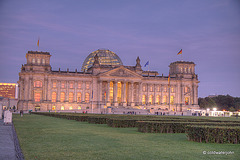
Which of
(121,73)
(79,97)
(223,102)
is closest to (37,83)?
(79,97)

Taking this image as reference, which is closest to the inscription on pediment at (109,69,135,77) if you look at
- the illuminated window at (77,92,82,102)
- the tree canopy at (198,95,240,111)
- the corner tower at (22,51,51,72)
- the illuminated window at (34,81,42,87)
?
the illuminated window at (77,92,82,102)

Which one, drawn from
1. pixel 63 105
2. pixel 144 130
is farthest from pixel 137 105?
pixel 144 130

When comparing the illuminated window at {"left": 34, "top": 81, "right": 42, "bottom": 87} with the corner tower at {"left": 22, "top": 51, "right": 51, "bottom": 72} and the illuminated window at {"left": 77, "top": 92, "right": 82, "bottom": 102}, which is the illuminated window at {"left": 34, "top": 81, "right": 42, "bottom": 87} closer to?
the corner tower at {"left": 22, "top": 51, "right": 51, "bottom": 72}

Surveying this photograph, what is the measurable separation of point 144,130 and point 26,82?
8766 cm

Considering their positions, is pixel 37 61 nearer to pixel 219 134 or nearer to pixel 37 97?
pixel 37 97

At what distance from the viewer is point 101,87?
11381 centimetres

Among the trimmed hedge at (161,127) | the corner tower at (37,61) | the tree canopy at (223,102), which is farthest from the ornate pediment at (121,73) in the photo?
the trimmed hedge at (161,127)

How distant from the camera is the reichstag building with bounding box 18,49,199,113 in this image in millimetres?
107500

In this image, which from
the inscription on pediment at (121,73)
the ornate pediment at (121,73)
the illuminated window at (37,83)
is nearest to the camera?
the illuminated window at (37,83)

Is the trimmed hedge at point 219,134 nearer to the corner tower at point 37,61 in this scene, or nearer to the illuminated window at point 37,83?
the illuminated window at point 37,83

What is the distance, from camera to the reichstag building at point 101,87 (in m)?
108

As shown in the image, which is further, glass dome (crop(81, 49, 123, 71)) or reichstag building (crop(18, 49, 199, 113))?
glass dome (crop(81, 49, 123, 71))

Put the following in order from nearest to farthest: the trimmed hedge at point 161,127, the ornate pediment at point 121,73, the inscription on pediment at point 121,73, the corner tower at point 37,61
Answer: the trimmed hedge at point 161,127
the corner tower at point 37,61
the ornate pediment at point 121,73
the inscription on pediment at point 121,73

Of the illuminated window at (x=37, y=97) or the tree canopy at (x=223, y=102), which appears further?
the tree canopy at (x=223, y=102)
